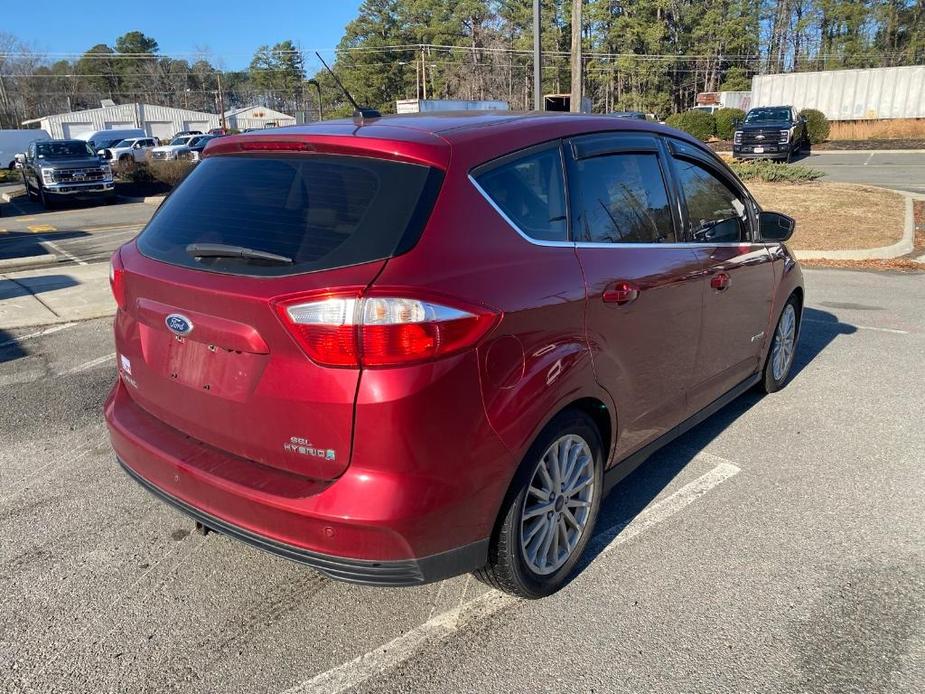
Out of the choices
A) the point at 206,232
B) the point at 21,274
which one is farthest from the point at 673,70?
the point at 206,232

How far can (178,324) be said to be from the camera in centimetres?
256

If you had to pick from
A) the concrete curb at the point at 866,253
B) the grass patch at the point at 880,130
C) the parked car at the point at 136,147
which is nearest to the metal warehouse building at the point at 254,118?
A: the parked car at the point at 136,147

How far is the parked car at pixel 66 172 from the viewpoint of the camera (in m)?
22.0

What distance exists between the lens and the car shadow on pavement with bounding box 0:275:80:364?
20.4ft

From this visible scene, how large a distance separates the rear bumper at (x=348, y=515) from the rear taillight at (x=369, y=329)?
35 centimetres

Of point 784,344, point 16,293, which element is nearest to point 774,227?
point 784,344

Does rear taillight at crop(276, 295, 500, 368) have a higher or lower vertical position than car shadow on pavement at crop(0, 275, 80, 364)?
higher

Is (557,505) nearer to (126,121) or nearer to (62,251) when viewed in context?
(62,251)

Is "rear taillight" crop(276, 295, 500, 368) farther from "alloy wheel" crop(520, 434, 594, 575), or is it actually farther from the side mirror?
the side mirror

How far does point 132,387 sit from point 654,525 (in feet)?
8.11

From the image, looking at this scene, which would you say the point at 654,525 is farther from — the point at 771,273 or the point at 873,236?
the point at 873,236

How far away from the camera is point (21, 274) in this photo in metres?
9.88

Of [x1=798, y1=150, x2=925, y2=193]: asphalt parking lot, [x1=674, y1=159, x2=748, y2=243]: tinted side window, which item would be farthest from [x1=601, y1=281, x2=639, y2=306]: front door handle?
[x1=798, y1=150, x2=925, y2=193]: asphalt parking lot

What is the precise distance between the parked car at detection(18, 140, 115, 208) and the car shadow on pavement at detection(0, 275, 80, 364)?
48.2 feet
